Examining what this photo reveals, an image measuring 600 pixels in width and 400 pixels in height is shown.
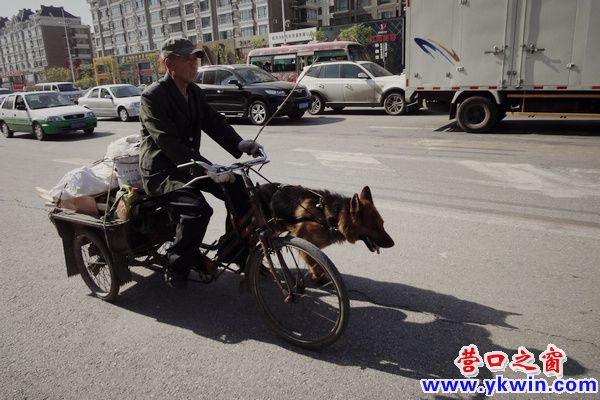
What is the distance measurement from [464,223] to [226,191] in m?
3.00

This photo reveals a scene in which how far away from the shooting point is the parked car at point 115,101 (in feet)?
62.0

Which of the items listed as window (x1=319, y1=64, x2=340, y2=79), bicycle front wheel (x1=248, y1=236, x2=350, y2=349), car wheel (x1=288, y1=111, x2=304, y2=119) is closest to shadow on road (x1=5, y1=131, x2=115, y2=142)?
car wheel (x1=288, y1=111, x2=304, y2=119)

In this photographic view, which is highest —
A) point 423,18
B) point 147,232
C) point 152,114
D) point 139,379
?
point 423,18

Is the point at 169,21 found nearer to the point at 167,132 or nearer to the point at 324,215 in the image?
the point at 167,132

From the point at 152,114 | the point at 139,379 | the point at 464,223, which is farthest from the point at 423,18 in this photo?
the point at 139,379

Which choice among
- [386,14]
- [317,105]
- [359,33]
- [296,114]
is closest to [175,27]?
[386,14]

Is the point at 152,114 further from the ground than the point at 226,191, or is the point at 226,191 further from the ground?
the point at 152,114

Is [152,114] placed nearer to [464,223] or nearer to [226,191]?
[226,191]

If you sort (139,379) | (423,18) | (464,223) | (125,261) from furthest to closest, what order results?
(423,18), (464,223), (125,261), (139,379)

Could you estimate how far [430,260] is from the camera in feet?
13.4

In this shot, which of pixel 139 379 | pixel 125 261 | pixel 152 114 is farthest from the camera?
pixel 125 261

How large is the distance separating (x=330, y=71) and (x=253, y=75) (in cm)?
310

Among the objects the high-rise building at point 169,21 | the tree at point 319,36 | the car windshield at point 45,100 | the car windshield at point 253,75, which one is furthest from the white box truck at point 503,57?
the high-rise building at point 169,21

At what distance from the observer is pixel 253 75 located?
1548 centimetres
